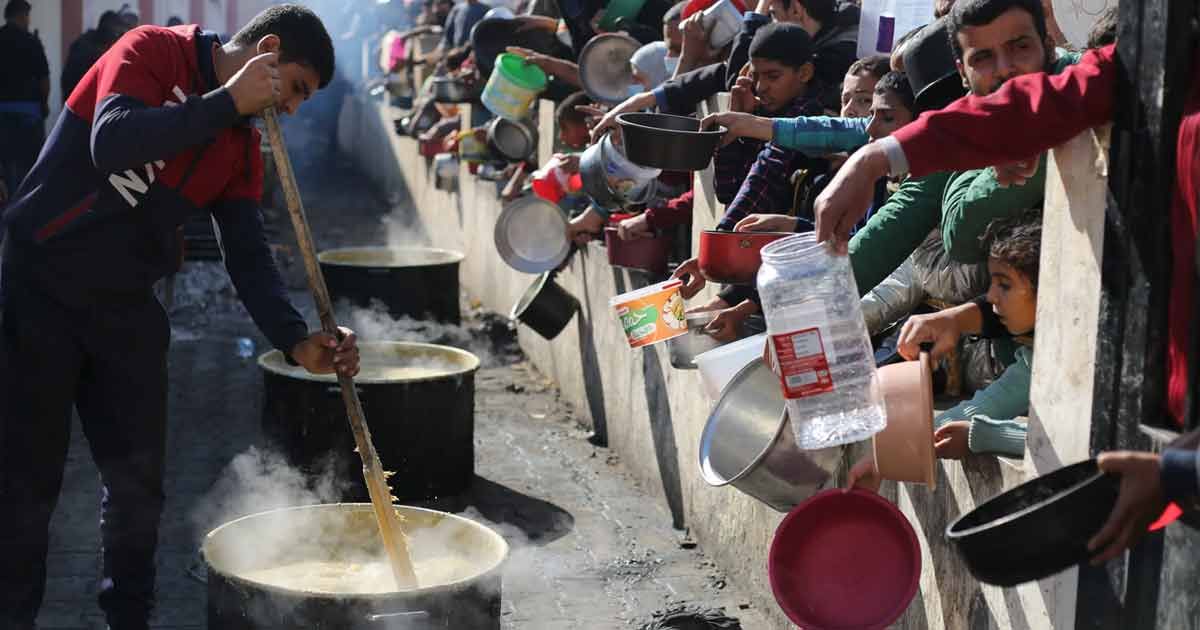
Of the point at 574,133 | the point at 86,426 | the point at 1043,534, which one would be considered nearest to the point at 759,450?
the point at 1043,534

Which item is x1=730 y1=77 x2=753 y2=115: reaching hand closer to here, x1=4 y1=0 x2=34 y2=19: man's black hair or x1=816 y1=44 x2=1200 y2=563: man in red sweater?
x1=816 y1=44 x2=1200 y2=563: man in red sweater

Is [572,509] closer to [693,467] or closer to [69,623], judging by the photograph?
[693,467]

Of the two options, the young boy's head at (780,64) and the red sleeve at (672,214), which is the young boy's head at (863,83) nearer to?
the young boy's head at (780,64)

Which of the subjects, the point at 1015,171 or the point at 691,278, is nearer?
the point at 1015,171


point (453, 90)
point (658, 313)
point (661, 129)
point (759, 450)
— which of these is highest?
point (661, 129)

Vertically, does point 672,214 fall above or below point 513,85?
below

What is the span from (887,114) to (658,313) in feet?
4.31

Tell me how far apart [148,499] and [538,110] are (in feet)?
20.8

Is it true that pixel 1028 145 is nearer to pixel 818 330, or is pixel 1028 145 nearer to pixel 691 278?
pixel 818 330

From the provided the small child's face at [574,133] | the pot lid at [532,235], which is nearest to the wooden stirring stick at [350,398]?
the pot lid at [532,235]

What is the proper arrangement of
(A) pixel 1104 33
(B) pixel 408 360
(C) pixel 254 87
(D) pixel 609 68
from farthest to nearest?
1. (D) pixel 609 68
2. (B) pixel 408 360
3. (C) pixel 254 87
4. (A) pixel 1104 33

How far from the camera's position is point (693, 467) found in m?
6.54

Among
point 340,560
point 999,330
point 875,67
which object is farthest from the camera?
point 875,67

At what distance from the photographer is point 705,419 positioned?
20.4 feet
